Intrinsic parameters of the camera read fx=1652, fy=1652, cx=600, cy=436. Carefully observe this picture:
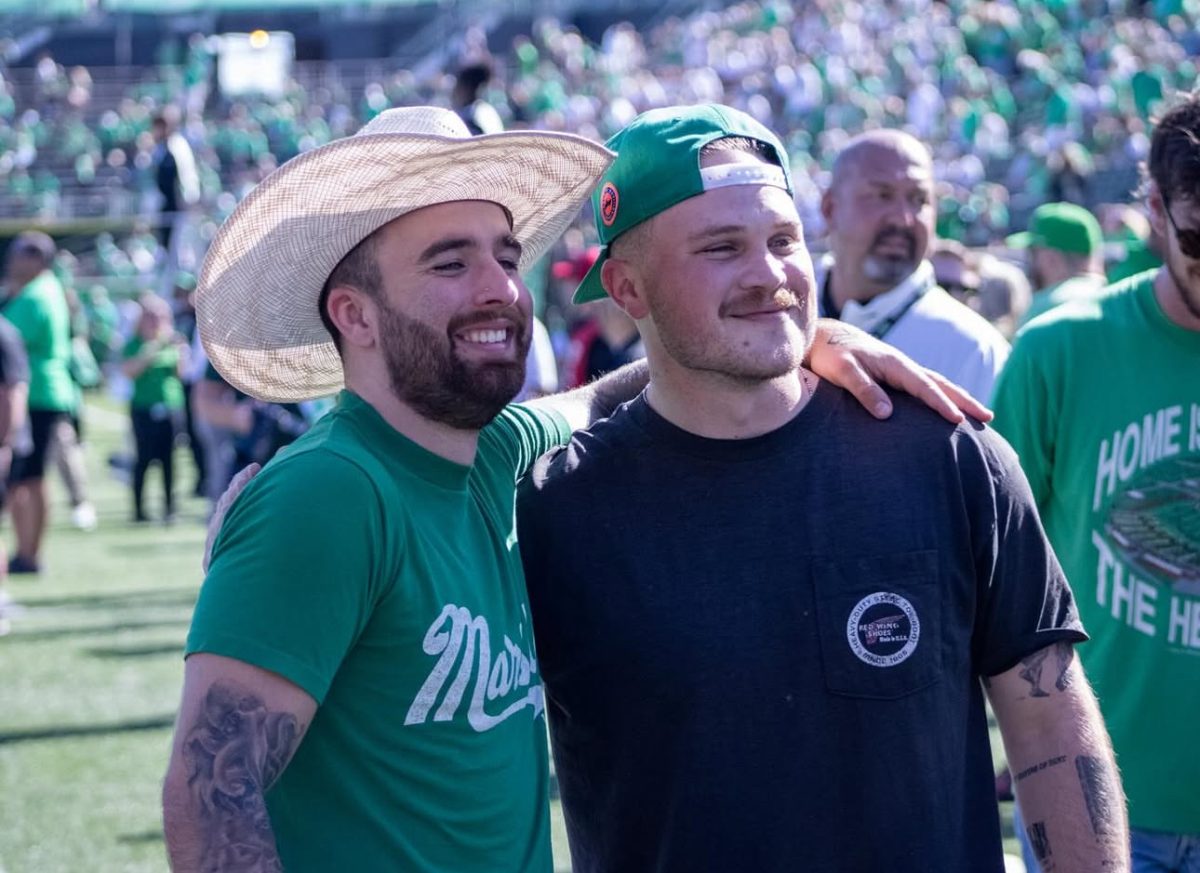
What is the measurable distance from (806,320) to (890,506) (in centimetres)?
33

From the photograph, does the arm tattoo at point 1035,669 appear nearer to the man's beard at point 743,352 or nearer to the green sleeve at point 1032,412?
the man's beard at point 743,352

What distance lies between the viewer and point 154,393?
15.2 metres

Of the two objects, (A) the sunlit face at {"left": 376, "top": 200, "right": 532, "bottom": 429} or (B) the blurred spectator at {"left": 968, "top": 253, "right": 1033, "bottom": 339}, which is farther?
(B) the blurred spectator at {"left": 968, "top": 253, "right": 1033, "bottom": 339}

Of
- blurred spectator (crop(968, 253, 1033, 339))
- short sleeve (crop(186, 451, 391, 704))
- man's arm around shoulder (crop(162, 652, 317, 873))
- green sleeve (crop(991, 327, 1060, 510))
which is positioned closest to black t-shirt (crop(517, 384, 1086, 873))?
short sleeve (crop(186, 451, 391, 704))

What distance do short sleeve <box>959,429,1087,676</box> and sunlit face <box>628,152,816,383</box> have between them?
1.14 ft

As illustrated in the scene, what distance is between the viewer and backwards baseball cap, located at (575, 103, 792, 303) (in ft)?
8.79

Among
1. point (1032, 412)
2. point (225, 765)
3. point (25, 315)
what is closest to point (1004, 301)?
point (1032, 412)

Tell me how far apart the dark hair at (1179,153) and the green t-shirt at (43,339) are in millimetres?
9746

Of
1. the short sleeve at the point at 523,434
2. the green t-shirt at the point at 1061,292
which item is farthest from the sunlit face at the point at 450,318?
the green t-shirt at the point at 1061,292

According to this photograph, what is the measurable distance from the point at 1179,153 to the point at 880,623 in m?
1.27

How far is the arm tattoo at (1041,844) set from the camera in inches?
101

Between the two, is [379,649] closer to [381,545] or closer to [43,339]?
[381,545]

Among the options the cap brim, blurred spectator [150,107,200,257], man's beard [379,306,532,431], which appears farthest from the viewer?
blurred spectator [150,107,200,257]

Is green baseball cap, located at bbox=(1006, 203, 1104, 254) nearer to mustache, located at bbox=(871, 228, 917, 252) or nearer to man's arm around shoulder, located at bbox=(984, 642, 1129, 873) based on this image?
mustache, located at bbox=(871, 228, 917, 252)
